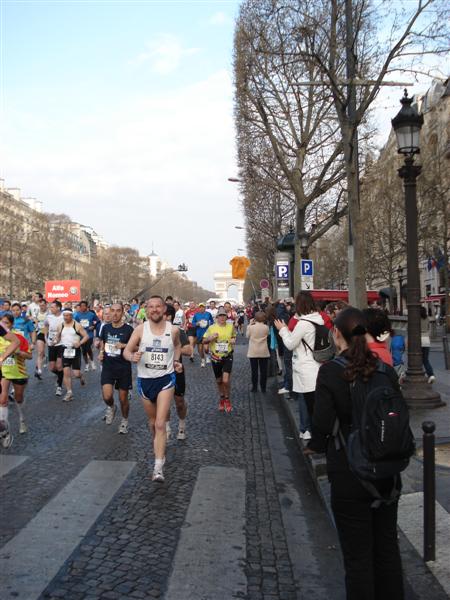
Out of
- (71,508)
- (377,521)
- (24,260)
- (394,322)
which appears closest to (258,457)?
(71,508)

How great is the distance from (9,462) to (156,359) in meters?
1.95

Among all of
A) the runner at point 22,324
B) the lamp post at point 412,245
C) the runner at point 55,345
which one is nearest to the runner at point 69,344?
the runner at point 55,345

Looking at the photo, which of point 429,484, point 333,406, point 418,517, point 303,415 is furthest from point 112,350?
point 333,406

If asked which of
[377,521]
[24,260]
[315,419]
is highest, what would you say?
[24,260]

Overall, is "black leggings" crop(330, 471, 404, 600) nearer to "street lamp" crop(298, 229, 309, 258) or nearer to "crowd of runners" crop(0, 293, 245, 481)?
"crowd of runners" crop(0, 293, 245, 481)

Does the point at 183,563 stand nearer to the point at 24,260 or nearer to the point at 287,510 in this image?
the point at 287,510

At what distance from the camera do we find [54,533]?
457cm

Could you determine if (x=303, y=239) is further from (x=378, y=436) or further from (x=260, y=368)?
(x=378, y=436)

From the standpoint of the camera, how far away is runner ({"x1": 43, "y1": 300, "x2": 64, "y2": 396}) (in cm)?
1181

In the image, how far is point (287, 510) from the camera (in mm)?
5375

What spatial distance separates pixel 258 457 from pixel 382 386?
453cm

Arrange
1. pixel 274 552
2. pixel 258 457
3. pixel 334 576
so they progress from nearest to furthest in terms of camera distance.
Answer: pixel 334 576 → pixel 274 552 → pixel 258 457

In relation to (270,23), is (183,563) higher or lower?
lower

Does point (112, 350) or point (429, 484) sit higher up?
point (112, 350)
